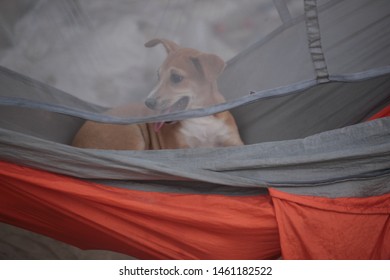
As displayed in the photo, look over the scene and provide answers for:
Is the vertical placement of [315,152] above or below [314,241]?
above

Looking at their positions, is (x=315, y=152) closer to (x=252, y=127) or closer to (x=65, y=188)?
(x=252, y=127)

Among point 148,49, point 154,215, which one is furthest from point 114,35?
point 154,215

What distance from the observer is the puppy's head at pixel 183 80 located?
121 centimetres

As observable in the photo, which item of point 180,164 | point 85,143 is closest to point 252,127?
point 180,164

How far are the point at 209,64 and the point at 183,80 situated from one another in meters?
0.13

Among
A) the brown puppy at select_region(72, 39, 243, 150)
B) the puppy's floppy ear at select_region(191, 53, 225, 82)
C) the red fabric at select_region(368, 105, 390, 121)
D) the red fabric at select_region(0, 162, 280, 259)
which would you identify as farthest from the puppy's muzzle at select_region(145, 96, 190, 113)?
the red fabric at select_region(368, 105, 390, 121)

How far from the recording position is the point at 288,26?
118cm

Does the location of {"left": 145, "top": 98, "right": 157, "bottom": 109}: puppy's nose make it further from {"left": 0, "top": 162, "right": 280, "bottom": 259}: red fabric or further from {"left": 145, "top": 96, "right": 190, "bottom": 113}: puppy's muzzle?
{"left": 0, "top": 162, "right": 280, "bottom": 259}: red fabric

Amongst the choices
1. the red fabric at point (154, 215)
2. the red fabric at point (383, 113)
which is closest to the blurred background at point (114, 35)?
the red fabric at point (154, 215)

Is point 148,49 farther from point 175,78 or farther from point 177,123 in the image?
point 177,123

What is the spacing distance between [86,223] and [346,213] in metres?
0.72

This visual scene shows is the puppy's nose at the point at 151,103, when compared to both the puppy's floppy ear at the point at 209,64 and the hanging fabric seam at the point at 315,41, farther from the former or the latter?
the hanging fabric seam at the point at 315,41

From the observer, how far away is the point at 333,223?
1160mm

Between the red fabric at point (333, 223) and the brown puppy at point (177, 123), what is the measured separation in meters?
0.32
